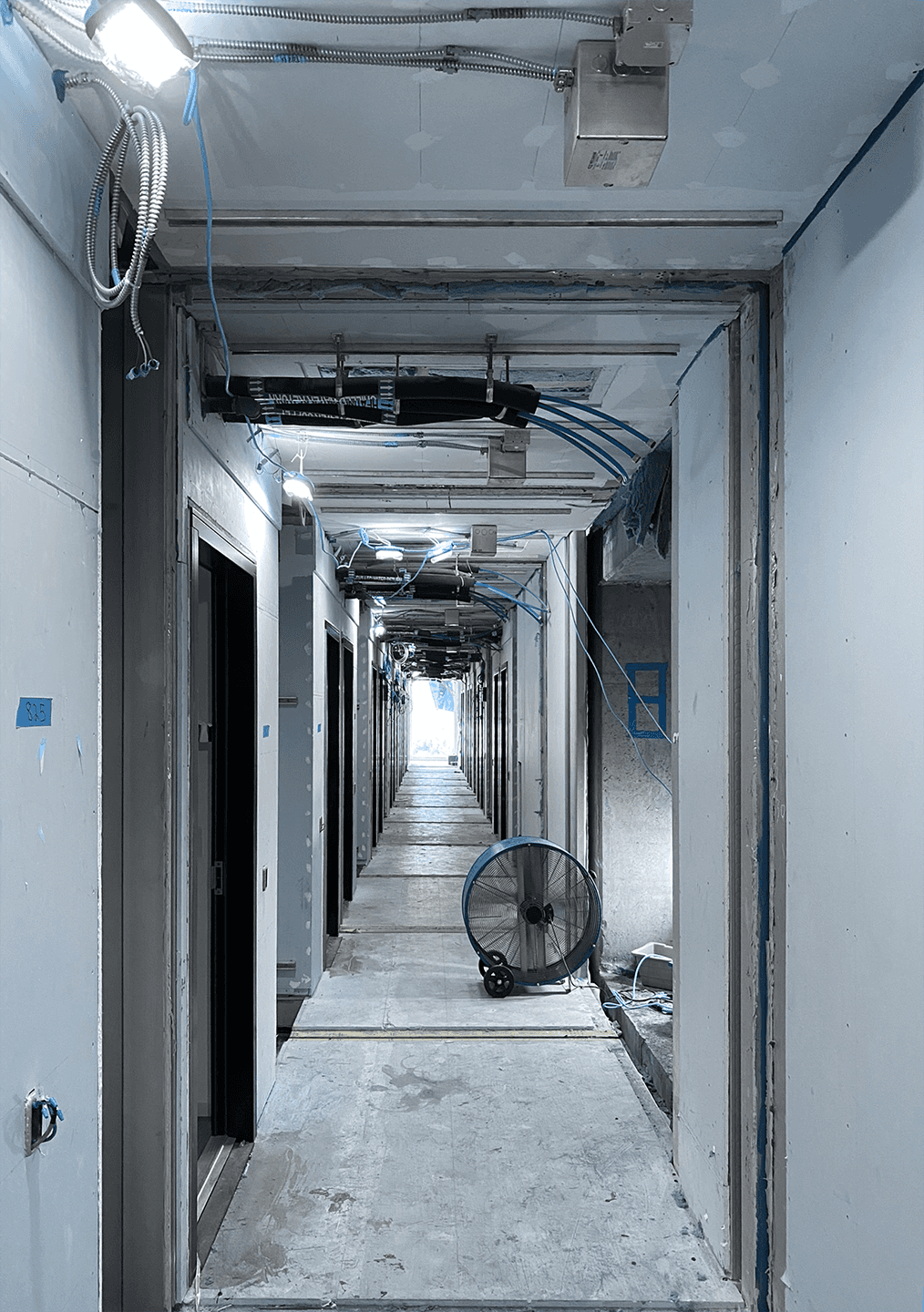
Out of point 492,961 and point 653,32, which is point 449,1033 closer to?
point 492,961

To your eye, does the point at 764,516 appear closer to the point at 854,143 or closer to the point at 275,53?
the point at 854,143

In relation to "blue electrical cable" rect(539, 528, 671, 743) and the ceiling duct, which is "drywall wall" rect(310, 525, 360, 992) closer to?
"blue electrical cable" rect(539, 528, 671, 743)

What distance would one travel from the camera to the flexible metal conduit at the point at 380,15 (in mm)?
1437

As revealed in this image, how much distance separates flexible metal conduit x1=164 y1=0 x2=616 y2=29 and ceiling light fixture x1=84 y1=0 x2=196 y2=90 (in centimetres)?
10

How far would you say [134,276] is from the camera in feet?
5.27

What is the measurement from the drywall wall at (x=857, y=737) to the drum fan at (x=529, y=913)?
8.52 ft

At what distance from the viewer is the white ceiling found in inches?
59.1

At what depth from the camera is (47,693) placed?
1544 mm

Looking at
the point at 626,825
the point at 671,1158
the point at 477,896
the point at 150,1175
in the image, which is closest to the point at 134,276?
the point at 150,1175

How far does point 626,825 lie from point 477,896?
3.28ft

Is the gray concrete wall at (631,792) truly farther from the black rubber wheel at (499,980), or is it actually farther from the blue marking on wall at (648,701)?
the black rubber wheel at (499,980)

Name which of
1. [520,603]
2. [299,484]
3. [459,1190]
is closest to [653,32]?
[299,484]

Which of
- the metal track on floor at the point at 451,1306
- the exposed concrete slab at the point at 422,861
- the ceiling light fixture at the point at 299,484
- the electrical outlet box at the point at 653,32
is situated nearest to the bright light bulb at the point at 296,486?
the ceiling light fixture at the point at 299,484

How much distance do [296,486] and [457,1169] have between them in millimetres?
2672
